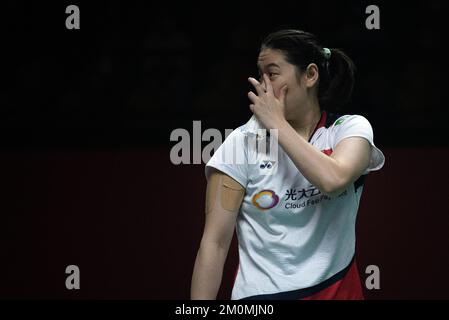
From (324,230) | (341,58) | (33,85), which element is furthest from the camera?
(33,85)

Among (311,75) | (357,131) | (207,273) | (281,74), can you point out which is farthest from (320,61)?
(207,273)

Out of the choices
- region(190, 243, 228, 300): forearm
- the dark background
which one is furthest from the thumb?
the dark background

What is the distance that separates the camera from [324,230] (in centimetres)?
201

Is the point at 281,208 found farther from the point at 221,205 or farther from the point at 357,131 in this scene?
the point at 357,131

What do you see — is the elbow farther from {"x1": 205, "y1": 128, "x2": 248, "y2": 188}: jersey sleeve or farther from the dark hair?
the dark hair

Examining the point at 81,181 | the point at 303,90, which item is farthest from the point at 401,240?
the point at 303,90

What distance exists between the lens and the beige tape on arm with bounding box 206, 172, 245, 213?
6.56ft

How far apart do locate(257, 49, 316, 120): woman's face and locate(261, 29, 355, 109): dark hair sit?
0.02 m

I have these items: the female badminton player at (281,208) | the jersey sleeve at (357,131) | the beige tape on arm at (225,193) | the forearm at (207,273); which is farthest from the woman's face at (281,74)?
the forearm at (207,273)

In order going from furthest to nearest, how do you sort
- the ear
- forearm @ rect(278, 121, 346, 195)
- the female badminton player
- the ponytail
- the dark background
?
the dark background → the ponytail → the ear → the female badminton player → forearm @ rect(278, 121, 346, 195)

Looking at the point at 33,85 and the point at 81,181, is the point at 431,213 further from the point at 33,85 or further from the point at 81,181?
the point at 33,85

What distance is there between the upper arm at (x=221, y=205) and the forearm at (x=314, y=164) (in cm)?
20

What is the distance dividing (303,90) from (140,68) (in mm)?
2177

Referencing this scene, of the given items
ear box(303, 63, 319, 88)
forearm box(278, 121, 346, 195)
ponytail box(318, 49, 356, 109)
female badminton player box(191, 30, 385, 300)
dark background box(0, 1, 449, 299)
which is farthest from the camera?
dark background box(0, 1, 449, 299)
